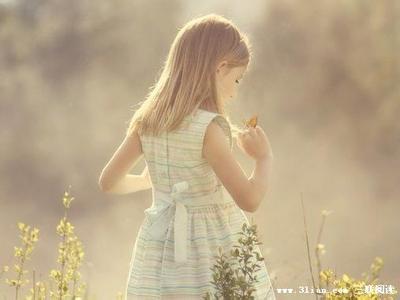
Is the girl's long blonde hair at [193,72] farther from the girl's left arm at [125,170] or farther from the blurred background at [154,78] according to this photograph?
the blurred background at [154,78]

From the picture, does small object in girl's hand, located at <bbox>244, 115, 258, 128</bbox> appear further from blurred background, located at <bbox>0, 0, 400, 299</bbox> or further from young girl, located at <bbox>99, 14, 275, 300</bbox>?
blurred background, located at <bbox>0, 0, 400, 299</bbox>

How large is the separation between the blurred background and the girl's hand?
16.5ft

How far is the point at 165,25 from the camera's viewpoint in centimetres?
857

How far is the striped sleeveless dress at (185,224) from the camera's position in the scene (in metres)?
2.68

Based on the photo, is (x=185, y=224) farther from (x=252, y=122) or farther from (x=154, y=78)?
Answer: (x=154, y=78)

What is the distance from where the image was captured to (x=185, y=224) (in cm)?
272

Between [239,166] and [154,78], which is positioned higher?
[154,78]

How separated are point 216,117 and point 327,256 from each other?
14.6ft

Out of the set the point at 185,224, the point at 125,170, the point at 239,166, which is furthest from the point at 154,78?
the point at 239,166

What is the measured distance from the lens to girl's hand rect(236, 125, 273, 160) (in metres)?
2.72

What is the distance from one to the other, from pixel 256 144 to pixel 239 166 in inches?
6.3

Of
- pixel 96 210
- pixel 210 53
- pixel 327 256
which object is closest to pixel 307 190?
pixel 327 256

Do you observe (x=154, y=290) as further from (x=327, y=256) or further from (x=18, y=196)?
(x=18, y=196)

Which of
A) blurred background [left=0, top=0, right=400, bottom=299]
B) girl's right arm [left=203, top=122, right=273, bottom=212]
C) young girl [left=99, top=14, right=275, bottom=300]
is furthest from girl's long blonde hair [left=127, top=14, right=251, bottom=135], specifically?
blurred background [left=0, top=0, right=400, bottom=299]
